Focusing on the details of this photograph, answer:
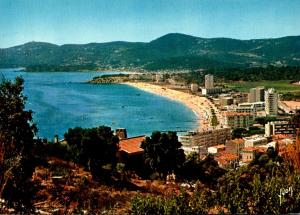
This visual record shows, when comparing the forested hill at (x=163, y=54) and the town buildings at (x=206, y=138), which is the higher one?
the forested hill at (x=163, y=54)

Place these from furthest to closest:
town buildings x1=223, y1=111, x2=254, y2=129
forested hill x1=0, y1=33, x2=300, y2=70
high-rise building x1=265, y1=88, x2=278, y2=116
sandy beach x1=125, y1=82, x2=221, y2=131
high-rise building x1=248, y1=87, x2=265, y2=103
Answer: forested hill x1=0, y1=33, x2=300, y2=70, high-rise building x1=248, y1=87, x2=265, y2=103, high-rise building x1=265, y1=88, x2=278, y2=116, sandy beach x1=125, y1=82, x2=221, y2=131, town buildings x1=223, y1=111, x2=254, y2=129

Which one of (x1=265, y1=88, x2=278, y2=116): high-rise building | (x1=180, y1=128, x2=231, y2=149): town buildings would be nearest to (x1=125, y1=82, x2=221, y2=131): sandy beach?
(x1=180, y1=128, x2=231, y2=149): town buildings

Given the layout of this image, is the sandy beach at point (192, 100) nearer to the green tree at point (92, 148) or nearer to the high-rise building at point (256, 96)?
the high-rise building at point (256, 96)

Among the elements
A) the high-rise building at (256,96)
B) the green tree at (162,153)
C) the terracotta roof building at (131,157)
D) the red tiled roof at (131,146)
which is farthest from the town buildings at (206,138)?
the green tree at (162,153)

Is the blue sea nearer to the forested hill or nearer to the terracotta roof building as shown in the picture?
the terracotta roof building

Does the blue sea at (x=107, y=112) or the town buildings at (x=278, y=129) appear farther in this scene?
the blue sea at (x=107, y=112)

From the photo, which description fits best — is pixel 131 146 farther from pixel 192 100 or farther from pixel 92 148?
pixel 192 100
